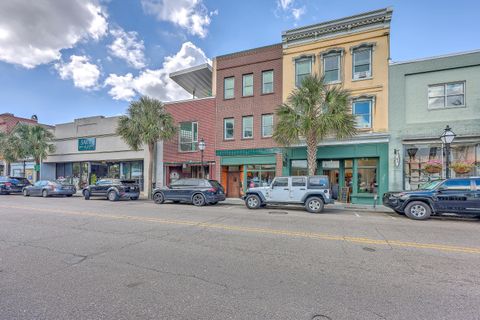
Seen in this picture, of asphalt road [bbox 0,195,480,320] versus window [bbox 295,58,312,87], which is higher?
window [bbox 295,58,312,87]

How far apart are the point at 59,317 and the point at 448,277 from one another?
237 inches

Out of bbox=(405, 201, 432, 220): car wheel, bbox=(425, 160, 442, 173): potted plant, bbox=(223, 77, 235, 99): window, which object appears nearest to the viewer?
bbox=(405, 201, 432, 220): car wheel

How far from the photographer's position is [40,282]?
4062 millimetres

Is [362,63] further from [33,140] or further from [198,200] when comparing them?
[33,140]

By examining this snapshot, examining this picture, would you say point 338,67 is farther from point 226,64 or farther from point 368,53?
point 226,64

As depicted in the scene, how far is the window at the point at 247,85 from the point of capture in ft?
65.5

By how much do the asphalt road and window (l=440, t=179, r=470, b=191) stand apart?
265cm

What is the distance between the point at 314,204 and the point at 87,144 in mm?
24807

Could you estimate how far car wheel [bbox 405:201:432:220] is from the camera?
10285 mm

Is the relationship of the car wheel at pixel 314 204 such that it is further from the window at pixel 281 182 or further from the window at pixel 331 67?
the window at pixel 331 67

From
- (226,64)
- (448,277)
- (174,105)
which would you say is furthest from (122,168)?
(448,277)

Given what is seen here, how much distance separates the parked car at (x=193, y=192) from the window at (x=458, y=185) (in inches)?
429

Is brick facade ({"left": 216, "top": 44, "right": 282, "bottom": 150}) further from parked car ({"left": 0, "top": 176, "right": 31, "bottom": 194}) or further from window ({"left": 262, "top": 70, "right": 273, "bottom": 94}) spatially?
parked car ({"left": 0, "top": 176, "right": 31, "bottom": 194})

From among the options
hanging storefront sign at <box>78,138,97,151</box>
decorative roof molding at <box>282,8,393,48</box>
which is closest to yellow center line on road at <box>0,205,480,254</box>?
decorative roof molding at <box>282,8,393,48</box>
